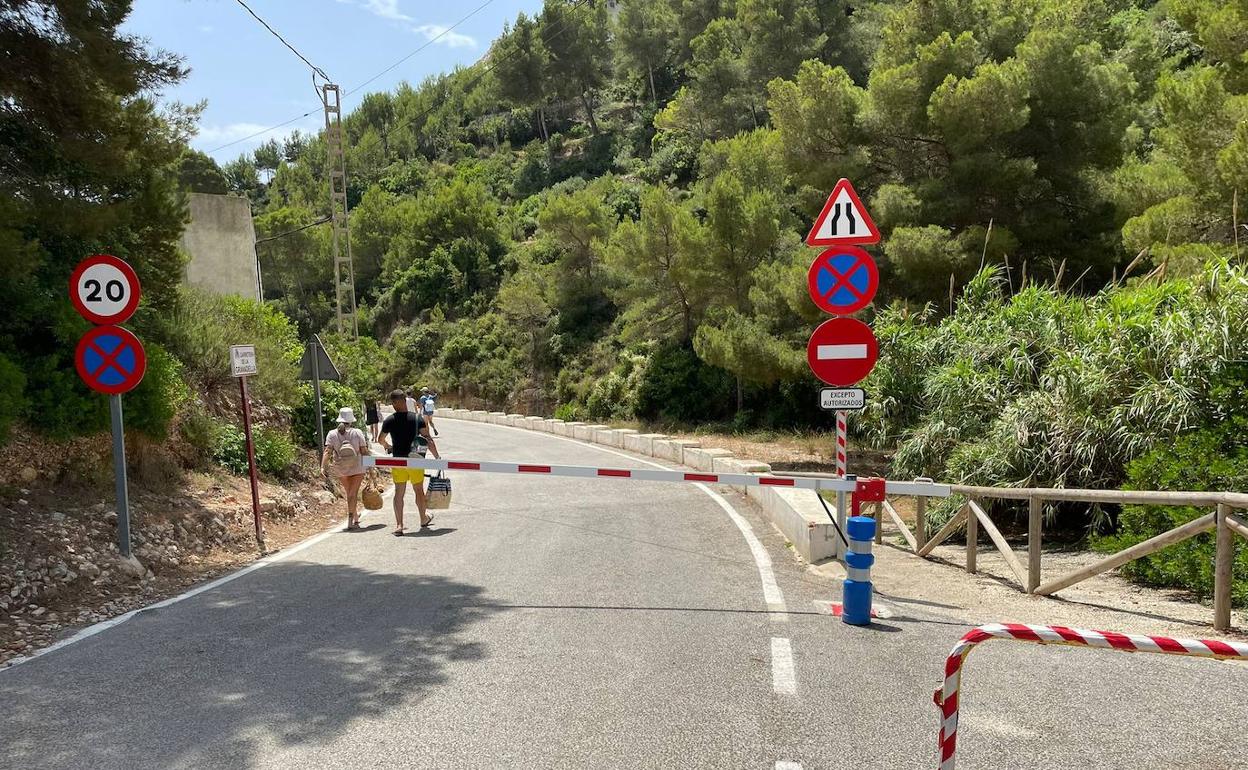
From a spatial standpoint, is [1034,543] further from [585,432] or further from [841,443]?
[585,432]

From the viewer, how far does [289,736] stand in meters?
4.21

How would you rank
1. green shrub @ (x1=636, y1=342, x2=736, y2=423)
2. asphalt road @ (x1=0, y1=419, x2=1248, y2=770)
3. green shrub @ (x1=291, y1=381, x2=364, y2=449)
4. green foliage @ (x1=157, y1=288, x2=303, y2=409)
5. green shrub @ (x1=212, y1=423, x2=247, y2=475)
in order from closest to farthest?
asphalt road @ (x1=0, y1=419, x2=1248, y2=770), green shrub @ (x1=212, y1=423, x2=247, y2=475), green foliage @ (x1=157, y1=288, x2=303, y2=409), green shrub @ (x1=291, y1=381, x2=364, y2=449), green shrub @ (x1=636, y1=342, x2=736, y2=423)

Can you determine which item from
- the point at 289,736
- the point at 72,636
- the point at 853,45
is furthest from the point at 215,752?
the point at 853,45

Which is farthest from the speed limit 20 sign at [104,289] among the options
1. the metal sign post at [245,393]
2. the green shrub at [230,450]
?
the green shrub at [230,450]

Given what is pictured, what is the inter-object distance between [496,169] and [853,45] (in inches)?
1702

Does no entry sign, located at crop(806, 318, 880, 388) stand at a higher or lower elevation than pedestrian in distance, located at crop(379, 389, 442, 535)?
higher

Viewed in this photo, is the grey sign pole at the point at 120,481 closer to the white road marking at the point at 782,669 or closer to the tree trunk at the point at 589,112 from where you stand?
the white road marking at the point at 782,669

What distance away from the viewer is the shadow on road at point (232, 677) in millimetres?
4129

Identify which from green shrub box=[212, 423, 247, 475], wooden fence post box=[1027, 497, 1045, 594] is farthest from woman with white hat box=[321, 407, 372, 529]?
wooden fence post box=[1027, 497, 1045, 594]

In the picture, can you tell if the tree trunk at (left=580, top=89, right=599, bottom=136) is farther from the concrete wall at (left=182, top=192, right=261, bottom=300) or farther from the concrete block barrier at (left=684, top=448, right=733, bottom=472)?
the concrete block barrier at (left=684, top=448, right=733, bottom=472)

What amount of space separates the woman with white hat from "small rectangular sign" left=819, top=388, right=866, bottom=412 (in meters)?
6.65

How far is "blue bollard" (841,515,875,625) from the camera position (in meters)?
6.21

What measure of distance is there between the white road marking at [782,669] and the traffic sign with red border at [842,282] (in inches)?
114

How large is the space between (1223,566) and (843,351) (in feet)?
10.0
